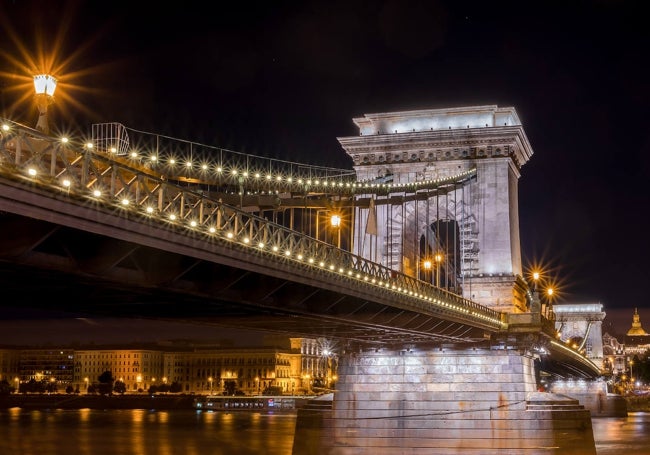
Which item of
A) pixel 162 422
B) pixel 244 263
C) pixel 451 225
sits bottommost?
pixel 162 422

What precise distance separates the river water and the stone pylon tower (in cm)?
1385

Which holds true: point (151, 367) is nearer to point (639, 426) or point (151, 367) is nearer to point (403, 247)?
point (639, 426)

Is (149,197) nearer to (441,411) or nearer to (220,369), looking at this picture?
(441,411)

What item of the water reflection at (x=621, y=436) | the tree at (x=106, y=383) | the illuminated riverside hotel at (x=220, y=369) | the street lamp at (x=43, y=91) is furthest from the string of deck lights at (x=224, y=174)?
the tree at (x=106, y=383)

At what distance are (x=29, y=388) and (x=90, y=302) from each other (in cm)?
17787

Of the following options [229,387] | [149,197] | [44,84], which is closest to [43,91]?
[44,84]

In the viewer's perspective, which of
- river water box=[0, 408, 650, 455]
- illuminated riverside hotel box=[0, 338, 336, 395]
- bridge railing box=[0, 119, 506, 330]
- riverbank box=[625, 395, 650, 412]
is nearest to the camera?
bridge railing box=[0, 119, 506, 330]

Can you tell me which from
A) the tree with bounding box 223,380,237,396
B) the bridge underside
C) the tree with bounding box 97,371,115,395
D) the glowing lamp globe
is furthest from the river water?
the tree with bounding box 97,371,115,395

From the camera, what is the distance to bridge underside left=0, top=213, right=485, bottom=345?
65.1ft

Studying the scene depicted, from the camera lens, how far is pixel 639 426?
9719cm

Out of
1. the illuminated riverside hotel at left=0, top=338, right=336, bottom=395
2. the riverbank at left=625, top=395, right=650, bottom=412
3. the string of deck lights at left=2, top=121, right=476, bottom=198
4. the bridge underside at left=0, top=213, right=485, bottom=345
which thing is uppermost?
the string of deck lights at left=2, top=121, right=476, bottom=198

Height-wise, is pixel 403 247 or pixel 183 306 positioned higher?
pixel 403 247

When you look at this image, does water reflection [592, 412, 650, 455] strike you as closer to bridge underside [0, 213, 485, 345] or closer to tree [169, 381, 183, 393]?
bridge underside [0, 213, 485, 345]

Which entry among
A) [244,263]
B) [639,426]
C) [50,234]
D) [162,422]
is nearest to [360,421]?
[244,263]
